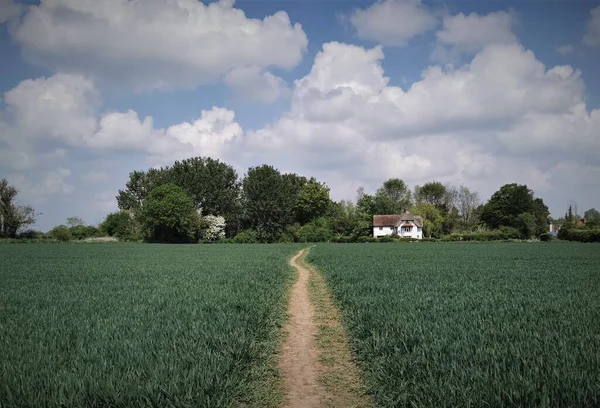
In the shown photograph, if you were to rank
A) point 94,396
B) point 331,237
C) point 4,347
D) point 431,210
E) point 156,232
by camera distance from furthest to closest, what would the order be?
point 431,210
point 331,237
point 156,232
point 4,347
point 94,396

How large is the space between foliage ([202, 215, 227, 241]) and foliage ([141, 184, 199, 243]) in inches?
98.4

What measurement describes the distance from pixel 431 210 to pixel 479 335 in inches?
4155

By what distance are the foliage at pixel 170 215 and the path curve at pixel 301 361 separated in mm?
67740

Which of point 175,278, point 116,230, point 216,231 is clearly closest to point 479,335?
point 175,278

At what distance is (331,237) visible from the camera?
89.9 meters

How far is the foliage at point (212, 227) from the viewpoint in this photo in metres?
85.6

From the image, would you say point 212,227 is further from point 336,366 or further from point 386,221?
point 336,366

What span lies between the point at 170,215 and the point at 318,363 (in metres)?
73.9

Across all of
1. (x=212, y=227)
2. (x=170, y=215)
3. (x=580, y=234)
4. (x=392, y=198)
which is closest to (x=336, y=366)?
(x=170, y=215)

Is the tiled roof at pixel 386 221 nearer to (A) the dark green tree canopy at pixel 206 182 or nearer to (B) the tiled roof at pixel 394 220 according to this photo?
(B) the tiled roof at pixel 394 220

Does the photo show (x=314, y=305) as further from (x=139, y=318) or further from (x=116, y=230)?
(x=116, y=230)

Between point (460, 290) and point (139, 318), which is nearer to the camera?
point (139, 318)

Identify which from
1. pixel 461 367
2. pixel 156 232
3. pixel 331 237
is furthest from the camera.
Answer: pixel 331 237

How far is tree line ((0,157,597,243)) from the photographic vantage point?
80.4 meters
